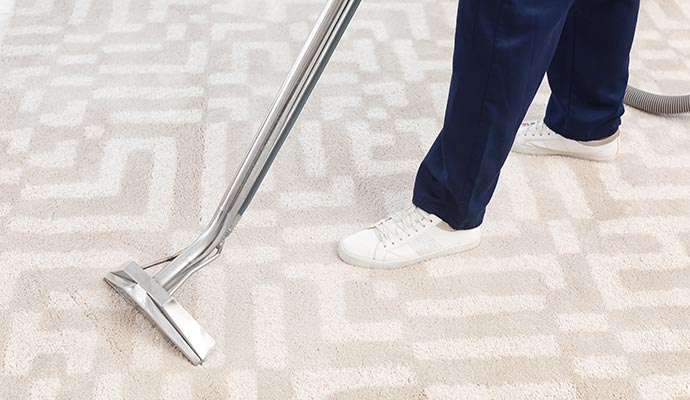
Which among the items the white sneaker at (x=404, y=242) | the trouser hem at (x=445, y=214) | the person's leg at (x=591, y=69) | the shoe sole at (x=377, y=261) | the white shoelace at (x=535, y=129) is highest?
the person's leg at (x=591, y=69)

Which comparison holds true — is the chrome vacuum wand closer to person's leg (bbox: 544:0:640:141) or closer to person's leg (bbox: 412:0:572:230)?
person's leg (bbox: 412:0:572:230)

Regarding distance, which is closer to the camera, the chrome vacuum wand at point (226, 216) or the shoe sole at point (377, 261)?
the chrome vacuum wand at point (226, 216)

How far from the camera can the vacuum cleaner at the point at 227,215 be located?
86 centimetres

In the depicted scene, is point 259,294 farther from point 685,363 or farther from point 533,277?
point 685,363

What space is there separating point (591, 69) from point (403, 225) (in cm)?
40

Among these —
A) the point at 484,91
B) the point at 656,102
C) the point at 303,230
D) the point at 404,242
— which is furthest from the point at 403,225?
the point at 656,102

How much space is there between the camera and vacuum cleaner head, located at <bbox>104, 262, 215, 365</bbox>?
3.27ft

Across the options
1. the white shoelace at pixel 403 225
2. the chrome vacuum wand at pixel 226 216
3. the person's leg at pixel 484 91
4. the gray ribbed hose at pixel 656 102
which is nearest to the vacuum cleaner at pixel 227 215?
the chrome vacuum wand at pixel 226 216

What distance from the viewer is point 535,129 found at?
1.36 meters

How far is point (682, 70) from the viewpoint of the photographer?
1616mm

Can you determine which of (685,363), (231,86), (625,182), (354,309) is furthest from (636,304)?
(231,86)

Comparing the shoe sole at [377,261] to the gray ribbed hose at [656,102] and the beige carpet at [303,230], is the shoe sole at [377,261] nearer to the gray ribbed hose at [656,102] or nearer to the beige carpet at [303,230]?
the beige carpet at [303,230]

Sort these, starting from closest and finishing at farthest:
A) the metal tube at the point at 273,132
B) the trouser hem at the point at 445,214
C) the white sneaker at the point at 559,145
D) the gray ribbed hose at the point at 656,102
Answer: the metal tube at the point at 273,132
the trouser hem at the point at 445,214
the white sneaker at the point at 559,145
the gray ribbed hose at the point at 656,102

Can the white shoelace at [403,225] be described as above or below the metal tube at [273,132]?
below
